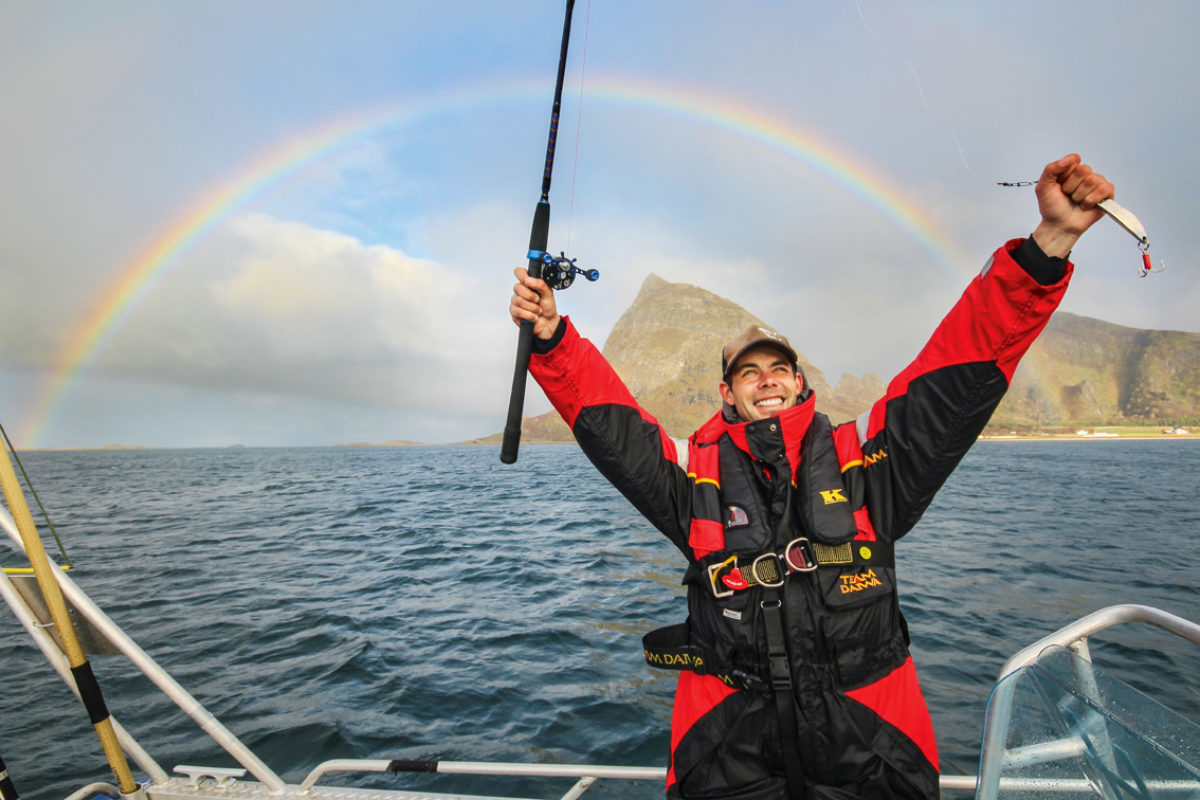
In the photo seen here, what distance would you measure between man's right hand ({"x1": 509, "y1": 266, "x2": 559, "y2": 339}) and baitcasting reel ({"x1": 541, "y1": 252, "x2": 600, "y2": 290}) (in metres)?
0.22

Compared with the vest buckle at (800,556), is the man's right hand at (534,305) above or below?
above

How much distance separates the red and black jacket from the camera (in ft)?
7.38

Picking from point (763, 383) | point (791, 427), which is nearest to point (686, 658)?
point (791, 427)

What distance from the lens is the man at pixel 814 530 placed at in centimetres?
221

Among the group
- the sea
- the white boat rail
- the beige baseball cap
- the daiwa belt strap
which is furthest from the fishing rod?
the sea

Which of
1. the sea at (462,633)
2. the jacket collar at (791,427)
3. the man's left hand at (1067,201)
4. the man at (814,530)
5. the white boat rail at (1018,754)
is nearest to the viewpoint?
the white boat rail at (1018,754)

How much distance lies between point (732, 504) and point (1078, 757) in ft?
4.51

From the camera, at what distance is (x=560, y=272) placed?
3070mm

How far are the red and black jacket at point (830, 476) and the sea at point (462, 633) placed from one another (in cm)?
330

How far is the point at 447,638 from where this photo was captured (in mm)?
8352

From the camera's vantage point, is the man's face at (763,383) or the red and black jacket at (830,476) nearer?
the red and black jacket at (830,476)

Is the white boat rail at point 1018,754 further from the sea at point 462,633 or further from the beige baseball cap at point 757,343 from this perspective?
the sea at point 462,633

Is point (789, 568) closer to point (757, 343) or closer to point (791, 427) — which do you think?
point (791, 427)

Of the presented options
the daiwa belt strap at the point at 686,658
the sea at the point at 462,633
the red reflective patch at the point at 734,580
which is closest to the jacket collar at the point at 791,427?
the red reflective patch at the point at 734,580
